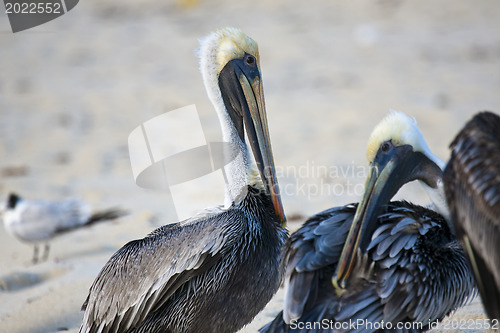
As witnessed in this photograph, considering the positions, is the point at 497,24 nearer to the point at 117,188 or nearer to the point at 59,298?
the point at 117,188

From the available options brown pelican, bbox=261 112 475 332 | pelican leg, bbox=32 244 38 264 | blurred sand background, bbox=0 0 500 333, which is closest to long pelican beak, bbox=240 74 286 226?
brown pelican, bbox=261 112 475 332

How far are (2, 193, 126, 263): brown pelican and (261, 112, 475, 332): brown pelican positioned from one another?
2726mm

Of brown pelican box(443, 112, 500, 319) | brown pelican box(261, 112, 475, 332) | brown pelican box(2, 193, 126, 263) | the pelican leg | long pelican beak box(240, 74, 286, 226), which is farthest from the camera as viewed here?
brown pelican box(2, 193, 126, 263)

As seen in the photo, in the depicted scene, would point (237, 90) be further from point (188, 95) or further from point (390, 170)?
point (188, 95)

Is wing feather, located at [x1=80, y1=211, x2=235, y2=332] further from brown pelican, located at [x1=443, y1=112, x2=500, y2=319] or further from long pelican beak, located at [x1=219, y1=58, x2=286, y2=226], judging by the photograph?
brown pelican, located at [x1=443, y1=112, x2=500, y2=319]

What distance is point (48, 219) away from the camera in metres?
5.54

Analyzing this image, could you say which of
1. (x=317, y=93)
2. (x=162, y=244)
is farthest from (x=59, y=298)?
(x=317, y=93)

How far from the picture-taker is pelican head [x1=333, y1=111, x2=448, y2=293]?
3135mm

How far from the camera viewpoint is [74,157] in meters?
7.50

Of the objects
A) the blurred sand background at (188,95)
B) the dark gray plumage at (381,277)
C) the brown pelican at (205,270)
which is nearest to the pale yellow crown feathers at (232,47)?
the brown pelican at (205,270)

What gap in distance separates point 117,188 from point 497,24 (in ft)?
20.9

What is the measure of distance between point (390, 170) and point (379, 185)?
0.10 m

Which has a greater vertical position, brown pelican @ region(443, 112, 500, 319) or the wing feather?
brown pelican @ region(443, 112, 500, 319)

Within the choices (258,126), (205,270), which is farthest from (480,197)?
(258,126)
